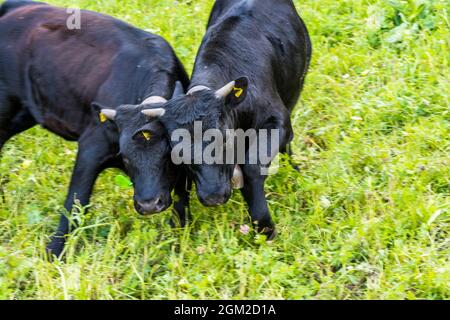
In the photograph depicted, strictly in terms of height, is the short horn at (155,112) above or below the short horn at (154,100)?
above

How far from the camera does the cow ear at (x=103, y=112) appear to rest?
582 cm

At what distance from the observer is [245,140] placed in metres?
6.02

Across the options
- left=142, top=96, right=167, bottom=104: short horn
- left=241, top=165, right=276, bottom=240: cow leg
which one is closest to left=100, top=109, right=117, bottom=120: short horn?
left=142, top=96, right=167, bottom=104: short horn

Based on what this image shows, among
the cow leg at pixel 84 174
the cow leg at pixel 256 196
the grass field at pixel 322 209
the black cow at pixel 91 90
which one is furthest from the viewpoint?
the cow leg at pixel 84 174

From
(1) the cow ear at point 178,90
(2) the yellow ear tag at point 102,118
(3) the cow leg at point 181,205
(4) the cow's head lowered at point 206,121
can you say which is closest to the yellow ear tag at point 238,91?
(4) the cow's head lowered at point 206,121

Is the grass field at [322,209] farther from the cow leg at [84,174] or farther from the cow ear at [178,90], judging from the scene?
the cow ear at [178,90]

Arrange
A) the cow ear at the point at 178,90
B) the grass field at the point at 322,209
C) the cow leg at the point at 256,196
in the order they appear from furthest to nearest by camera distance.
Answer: the cow leg at the point at 256,196, the cow ear at the point at 178,90, the grass field at the point at 322,209

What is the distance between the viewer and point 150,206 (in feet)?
18.4

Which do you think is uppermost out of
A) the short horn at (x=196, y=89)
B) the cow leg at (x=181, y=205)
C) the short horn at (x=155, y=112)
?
the short horn at (x=196, y=89)

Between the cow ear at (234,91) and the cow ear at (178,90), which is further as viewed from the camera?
the cow ear at (178,90)

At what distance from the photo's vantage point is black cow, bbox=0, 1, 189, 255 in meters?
5.66

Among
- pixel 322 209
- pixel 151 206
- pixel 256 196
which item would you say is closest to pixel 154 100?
pixel 151 206
